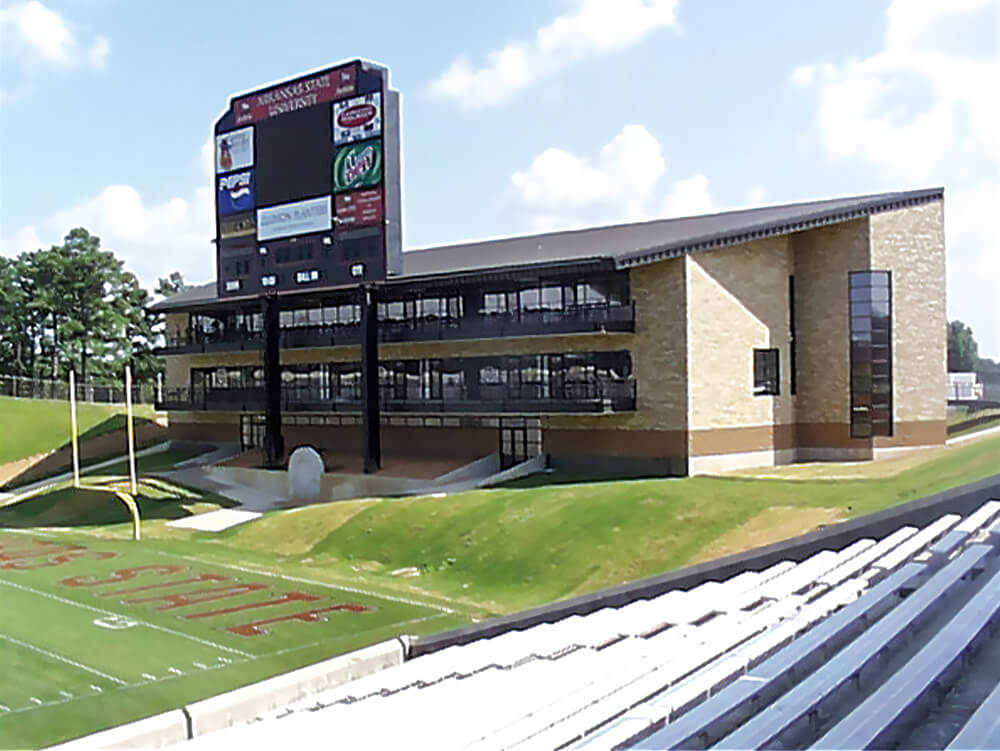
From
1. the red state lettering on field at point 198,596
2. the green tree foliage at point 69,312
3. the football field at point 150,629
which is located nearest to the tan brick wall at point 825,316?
the football field at point 150,629

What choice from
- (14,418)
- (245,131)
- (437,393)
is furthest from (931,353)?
(14,418)

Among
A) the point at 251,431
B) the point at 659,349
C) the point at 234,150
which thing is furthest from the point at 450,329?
the point at 251,431

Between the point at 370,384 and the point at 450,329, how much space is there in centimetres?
397

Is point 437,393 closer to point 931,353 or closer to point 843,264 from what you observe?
point 843,264

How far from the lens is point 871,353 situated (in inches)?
1532

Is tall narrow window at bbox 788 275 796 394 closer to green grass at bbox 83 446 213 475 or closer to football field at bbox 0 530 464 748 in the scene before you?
football field at bbox 0 530 464 748

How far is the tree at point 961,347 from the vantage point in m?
92.3

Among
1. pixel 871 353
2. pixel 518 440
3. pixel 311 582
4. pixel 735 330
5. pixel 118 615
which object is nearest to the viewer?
pixel 118 615

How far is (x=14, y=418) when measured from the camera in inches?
2525

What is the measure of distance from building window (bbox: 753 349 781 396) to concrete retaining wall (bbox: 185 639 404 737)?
27.3 meters

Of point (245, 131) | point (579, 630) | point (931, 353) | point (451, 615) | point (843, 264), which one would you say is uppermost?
point (245, 131)

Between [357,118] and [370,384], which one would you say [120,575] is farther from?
[357,118]

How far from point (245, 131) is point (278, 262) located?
5194mm

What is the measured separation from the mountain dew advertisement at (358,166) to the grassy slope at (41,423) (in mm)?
33961
